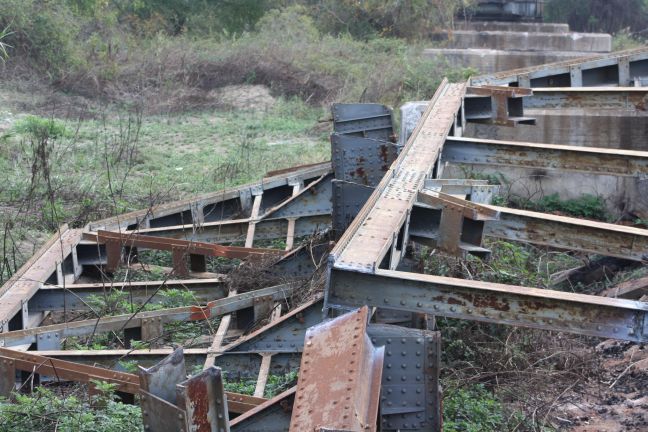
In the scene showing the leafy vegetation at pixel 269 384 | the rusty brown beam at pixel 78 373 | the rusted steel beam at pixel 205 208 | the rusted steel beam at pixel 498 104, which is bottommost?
the leafy vegetation at pixel 269 384

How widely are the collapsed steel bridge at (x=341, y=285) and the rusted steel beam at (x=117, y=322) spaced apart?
0.02m

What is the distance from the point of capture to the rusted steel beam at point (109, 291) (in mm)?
9195

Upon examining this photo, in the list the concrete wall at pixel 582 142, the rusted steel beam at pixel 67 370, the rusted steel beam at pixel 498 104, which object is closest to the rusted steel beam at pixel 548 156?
the rusted steel beam at pixel 498 104

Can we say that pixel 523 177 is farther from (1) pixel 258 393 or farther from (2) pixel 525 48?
(2) pixel 525 48

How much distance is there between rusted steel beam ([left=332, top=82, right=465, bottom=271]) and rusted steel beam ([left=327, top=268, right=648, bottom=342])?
16cm

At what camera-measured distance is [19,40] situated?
953 inches

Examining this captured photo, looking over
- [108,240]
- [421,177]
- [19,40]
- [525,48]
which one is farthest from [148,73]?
[421,177]

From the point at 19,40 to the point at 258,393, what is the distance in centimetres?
1908

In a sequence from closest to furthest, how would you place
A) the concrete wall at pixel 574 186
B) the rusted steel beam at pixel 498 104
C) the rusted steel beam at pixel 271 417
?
the rusted steel beam at pixel 271 417
the rusted steel beam at pixel 498 104
the concrete wall at pixel 574 186

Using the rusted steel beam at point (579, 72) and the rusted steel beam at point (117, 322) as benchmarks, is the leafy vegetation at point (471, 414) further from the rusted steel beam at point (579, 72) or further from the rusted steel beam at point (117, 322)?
the rusted steel beam at point (579, 72)

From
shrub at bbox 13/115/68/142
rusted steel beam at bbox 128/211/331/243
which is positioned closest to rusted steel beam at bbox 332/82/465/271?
rusted steel beam at bbox 128/211/331/243

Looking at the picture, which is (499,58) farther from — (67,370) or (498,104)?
(67,370)

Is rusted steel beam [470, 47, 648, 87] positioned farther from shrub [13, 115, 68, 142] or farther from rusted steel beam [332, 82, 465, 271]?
shrub [13, 115, 68, 142]

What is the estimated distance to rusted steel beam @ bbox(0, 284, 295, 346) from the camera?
8016mm
